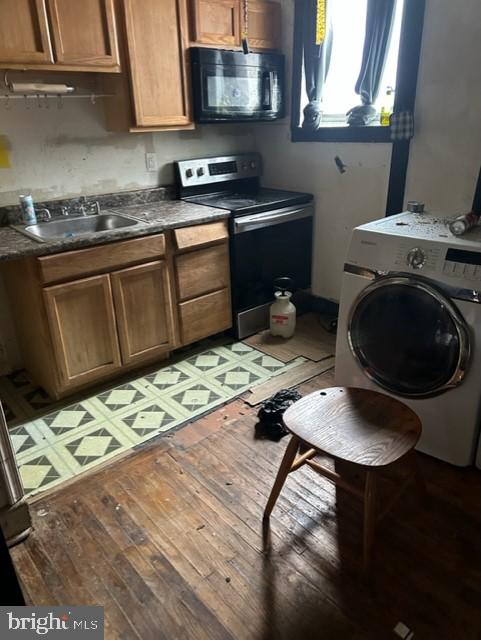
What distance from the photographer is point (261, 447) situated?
84.4 inches

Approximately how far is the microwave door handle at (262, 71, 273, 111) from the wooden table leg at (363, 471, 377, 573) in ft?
8.42

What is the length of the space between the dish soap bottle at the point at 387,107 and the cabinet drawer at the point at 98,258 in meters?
1.50

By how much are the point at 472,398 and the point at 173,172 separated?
7.56 feet

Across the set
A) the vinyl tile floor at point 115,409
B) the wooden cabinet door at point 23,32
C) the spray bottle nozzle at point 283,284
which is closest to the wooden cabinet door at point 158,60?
the wooden cabinet door at point 23,32

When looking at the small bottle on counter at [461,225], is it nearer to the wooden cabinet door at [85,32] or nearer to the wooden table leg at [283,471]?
the wooden table leg at [283,471]

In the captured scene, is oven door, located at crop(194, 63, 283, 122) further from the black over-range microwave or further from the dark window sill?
the dark window sill

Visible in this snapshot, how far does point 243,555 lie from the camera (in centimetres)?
161

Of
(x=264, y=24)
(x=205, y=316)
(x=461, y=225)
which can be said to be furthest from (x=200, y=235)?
(x=264, y=24)

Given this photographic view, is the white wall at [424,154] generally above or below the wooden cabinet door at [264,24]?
below

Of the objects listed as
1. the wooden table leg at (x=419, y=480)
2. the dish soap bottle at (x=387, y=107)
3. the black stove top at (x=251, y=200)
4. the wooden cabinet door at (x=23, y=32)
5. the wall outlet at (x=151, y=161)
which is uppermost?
the wooden cabinet door at (x=23, y=32)

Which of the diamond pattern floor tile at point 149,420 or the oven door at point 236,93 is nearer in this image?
the diamond pattern floor tile at point 149,420

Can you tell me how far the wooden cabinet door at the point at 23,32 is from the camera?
206cm

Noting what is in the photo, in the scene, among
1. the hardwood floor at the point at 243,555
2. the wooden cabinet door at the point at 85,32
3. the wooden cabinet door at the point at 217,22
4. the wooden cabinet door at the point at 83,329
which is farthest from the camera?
the wooden cabinet door at the point at 217,22

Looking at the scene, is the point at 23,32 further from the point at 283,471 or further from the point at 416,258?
the point at 283,471
